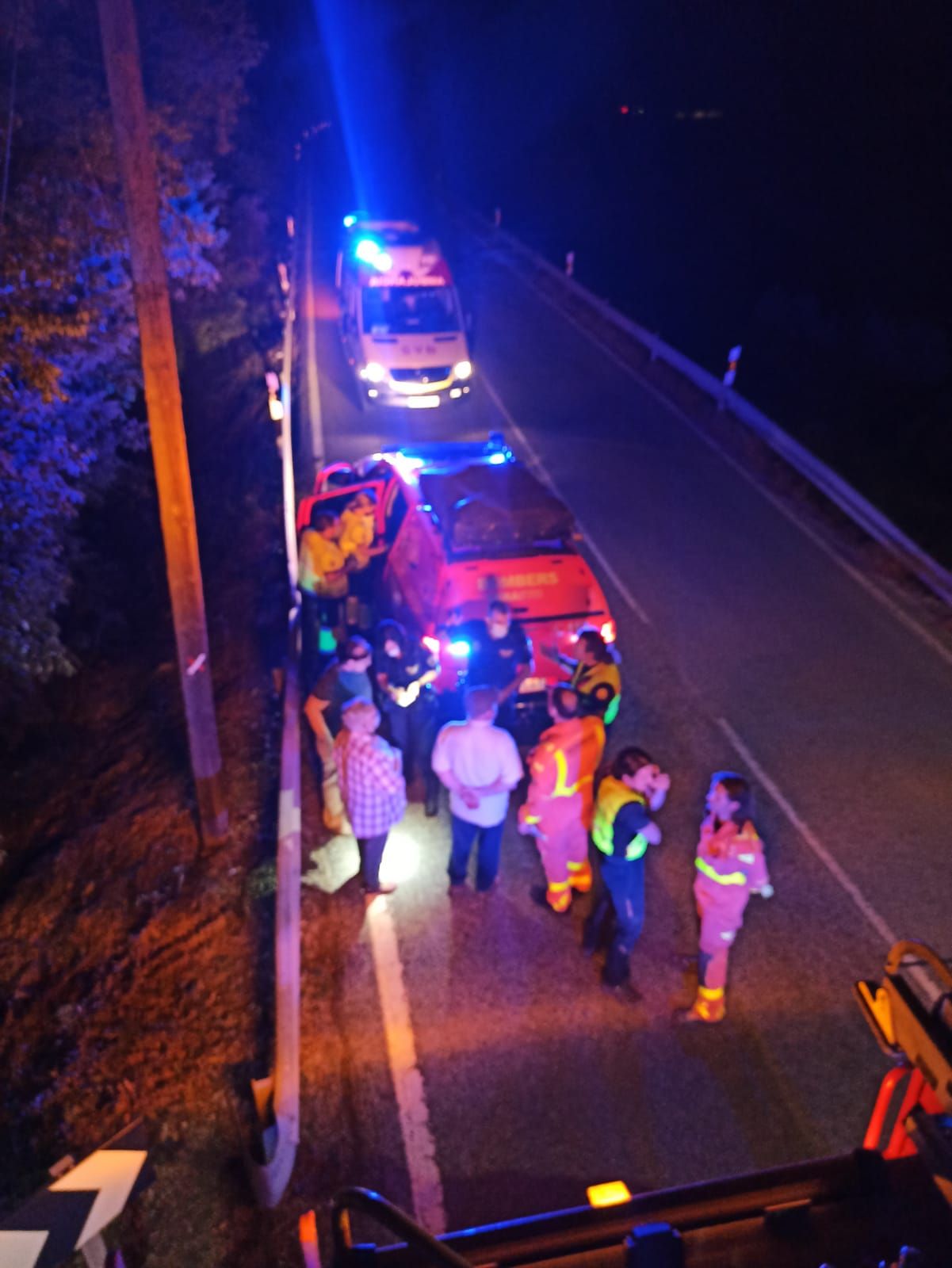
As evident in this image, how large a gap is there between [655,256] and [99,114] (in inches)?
1287

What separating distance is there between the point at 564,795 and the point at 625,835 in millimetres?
803

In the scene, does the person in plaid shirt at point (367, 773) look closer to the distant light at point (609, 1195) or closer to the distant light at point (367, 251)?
the distant light at point (609, 1195)

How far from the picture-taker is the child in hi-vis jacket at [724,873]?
4.93m

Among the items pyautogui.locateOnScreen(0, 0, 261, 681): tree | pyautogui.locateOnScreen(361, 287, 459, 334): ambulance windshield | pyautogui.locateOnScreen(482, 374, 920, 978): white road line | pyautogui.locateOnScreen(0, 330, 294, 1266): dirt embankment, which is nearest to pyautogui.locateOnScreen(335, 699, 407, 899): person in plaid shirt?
pyautogui.locateOnScreen(0, 330, 294, 1266): dirt embankment

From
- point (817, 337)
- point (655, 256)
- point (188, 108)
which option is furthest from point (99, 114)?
point (655, 256)

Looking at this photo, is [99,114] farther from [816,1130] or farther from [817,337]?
[817,337]

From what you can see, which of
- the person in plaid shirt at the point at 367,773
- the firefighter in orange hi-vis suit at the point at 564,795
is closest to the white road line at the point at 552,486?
the firefighter in orange hi-vis suit at the point at 564,795

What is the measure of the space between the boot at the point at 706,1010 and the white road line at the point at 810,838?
1477mm

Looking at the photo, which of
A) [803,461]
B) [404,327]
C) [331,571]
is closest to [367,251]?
[404,327]

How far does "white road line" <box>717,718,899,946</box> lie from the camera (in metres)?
6.34

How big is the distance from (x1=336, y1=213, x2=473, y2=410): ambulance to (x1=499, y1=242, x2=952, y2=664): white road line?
4.00 metres

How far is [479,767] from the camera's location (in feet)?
18.7

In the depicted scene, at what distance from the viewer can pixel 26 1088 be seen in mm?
5203

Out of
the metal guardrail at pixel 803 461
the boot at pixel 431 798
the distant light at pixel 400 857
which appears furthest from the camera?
the metal guardrail at pixel 803 461
